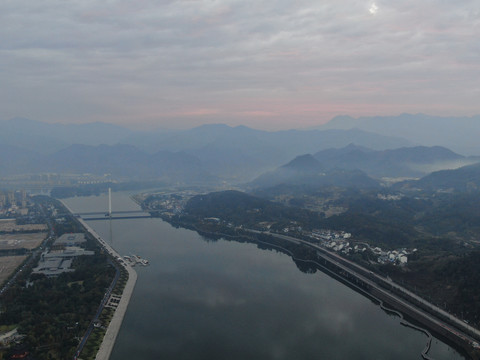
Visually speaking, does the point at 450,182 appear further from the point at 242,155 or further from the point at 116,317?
the point at 242,155

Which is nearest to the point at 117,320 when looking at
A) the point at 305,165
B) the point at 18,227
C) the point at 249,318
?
the point at 249,318

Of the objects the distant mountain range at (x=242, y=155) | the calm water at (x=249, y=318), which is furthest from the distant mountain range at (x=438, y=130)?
the calm water at (x=249, y=318)

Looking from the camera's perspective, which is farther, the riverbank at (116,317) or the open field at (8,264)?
the open field at (8,264)

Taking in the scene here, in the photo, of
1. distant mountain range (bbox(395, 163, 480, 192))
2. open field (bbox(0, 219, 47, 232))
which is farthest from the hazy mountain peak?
open field (bbox(0, 219, 47, 232))

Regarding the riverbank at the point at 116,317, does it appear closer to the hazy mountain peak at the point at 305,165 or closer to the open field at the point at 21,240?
the open field at the point at 21,240

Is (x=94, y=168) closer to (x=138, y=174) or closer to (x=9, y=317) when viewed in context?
(x=138, y=174)

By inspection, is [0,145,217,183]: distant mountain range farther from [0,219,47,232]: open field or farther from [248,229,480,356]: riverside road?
[248,229,480,356]: riverside road
